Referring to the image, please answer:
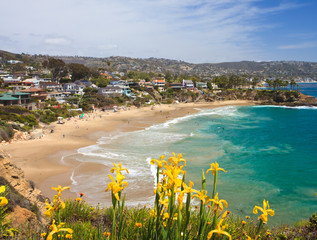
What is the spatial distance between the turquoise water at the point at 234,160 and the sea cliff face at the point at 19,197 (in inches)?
243

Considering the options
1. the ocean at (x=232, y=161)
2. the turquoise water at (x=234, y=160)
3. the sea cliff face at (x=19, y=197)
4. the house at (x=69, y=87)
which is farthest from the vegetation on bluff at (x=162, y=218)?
the house at (x=69, y=87)

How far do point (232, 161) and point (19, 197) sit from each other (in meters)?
20.1

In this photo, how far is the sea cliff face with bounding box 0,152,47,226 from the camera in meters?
6.90

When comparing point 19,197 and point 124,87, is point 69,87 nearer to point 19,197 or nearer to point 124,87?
point 124,87

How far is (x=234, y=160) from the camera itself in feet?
78.1

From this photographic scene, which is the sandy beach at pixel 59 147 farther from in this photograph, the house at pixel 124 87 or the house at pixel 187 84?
the house at pixel 187 84

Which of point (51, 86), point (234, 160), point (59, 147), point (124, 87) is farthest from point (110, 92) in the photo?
point (234, 160)

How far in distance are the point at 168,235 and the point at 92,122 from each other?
41876 millimetres

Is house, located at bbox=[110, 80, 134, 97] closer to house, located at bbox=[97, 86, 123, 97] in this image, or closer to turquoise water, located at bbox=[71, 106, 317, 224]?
house, located at bbox=[97, 86, 123, 97]

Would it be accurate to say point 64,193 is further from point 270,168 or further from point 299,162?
point 299,162

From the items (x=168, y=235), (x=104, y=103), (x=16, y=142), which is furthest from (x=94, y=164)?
(x=104, y=103)

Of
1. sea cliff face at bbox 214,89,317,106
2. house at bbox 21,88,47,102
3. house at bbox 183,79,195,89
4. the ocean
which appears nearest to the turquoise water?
the ocean

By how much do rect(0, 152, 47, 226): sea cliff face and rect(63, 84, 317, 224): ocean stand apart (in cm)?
608

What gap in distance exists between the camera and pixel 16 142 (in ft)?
89.5
